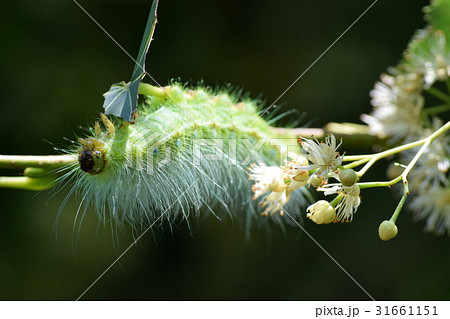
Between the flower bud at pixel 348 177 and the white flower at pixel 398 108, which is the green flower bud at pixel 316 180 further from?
the white flower at pixel 398 108

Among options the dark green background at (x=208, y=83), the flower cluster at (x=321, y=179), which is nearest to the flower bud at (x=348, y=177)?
the flower cluster at (x=321, y=179)

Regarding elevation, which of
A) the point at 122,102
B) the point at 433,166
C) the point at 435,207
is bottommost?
the point at 435,207

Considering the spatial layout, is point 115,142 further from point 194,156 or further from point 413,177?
point 413,177

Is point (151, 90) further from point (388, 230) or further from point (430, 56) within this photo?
point (430, 56)

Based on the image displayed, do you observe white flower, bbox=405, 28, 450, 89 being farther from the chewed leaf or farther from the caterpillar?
the chewed leaf

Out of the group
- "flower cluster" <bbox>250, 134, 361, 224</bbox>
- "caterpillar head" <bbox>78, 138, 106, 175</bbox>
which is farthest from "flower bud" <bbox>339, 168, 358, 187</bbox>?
"caterpillar head" <bbox>78, 138, 106, 175</bbox>

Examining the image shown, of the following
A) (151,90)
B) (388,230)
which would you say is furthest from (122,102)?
(388,230)

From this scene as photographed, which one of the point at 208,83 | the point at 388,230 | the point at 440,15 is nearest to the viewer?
the point at 388,230
